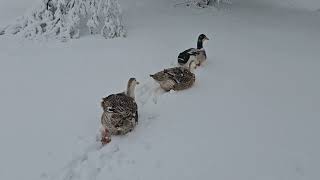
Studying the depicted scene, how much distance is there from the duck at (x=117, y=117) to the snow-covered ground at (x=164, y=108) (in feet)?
0.47

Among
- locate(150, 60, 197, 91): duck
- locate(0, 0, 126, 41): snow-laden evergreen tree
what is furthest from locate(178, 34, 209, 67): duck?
locate(0, 0, 126, 41): snow-laden evergreen tree

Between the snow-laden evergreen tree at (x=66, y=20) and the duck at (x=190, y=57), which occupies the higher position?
the snow-laden evergreen tree at (x=66, y=20)

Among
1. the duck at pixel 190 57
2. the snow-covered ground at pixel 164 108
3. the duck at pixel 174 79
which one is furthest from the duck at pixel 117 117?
the duck at pixel 190 57

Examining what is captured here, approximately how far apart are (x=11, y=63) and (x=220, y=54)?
460cm

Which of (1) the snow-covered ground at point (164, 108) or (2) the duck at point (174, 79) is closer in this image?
(1) the snow-covered ground at point (164, 108)

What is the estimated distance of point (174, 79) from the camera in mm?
7559

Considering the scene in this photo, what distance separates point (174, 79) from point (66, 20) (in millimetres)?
4187

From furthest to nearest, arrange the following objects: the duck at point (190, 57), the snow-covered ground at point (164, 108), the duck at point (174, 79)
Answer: the duck at point (190, 57) < the duck at point (174, 79) < the snow-covered ground at point (164, 108)

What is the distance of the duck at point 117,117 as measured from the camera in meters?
5.94

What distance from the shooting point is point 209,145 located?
602 cm

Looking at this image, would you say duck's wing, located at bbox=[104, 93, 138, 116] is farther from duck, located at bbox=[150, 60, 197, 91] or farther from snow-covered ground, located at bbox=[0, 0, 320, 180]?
duck, located at bbox=[150, 60, 197, 91]

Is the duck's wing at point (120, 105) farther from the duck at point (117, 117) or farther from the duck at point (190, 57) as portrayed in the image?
the duck at point (190, 57)

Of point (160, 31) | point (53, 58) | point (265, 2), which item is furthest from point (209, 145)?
point (265, 2)

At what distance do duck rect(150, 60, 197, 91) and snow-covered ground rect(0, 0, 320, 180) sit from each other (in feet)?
0.64
